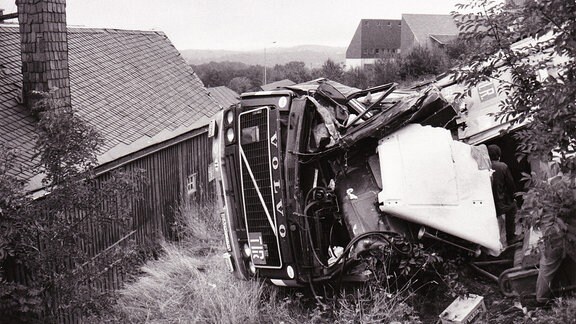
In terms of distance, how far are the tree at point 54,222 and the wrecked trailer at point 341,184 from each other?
55.5 inches

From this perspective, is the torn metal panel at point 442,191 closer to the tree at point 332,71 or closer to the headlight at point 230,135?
the headlight at point 230,135

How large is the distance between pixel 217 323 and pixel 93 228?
9.61ft

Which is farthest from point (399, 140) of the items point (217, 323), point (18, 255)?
point (18, 255)

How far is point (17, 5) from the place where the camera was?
347 inches

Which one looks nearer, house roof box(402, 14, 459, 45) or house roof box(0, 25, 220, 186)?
house roof box(0, 25, 220, 186)

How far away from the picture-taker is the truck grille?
6521 millimetres

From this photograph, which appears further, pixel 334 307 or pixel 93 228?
pixel 93 228

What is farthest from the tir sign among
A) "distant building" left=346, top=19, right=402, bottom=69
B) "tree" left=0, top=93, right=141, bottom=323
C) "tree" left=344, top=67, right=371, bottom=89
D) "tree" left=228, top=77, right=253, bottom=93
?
"distant building" left=346, top=19, right=402, bottom=69

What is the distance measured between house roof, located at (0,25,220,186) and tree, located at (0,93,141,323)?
1307mm

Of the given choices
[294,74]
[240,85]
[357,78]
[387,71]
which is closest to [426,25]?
[294,74]

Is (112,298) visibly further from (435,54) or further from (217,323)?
(435,54)

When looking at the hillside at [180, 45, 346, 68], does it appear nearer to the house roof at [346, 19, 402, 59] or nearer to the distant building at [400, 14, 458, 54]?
the house roof at [346, 19, 402, 59]

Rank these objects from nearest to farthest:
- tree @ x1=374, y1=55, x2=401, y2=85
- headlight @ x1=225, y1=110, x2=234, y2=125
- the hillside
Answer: headlight @ x1=225, y1=110, x2=234, y2=125 < tree @ x1=374, y1=55, x2=401, y2=85 < the hillside

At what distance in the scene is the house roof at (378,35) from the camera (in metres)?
80.0
